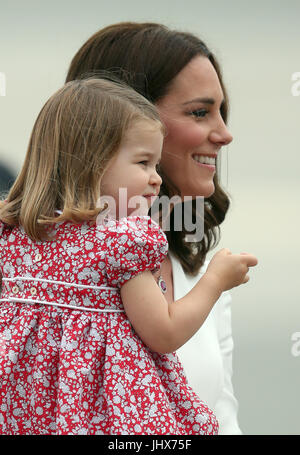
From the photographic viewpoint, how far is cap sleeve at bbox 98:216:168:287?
1.63 metres

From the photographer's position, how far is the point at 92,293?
1.66 m

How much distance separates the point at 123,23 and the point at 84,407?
0.93m

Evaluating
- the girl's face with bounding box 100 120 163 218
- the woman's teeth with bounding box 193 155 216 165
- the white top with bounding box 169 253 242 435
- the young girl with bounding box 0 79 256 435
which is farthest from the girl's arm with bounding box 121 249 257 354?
the woman's teeth with bounding box 193 155 216 165

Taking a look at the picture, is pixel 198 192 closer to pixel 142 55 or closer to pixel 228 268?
pixel 142 55

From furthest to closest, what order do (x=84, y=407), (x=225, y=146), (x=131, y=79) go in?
1. (x=225, y=146)
2. (x=131, y=79)
3. (x=84, y=407)

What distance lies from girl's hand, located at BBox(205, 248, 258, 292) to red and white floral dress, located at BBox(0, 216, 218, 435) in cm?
11

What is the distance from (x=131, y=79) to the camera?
2096 mm

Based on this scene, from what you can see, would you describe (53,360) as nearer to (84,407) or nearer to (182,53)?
(84,407)

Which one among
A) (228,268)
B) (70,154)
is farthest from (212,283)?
(70,154)

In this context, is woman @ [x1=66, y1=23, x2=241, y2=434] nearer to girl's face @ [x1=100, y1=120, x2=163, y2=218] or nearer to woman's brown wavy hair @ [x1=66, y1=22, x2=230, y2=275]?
woman's brown wavy hair @ [x1=66, y1=22, x2=230, y2=275]

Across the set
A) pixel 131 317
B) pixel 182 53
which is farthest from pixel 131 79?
pixel 131 317

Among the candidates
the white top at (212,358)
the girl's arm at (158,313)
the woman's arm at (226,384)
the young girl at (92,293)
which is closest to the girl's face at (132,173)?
the young girl at (92,293)

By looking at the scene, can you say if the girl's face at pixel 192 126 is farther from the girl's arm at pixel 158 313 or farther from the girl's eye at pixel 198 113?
the girl's arm at pixel 158 313

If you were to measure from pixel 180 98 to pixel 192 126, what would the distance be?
0.07m
